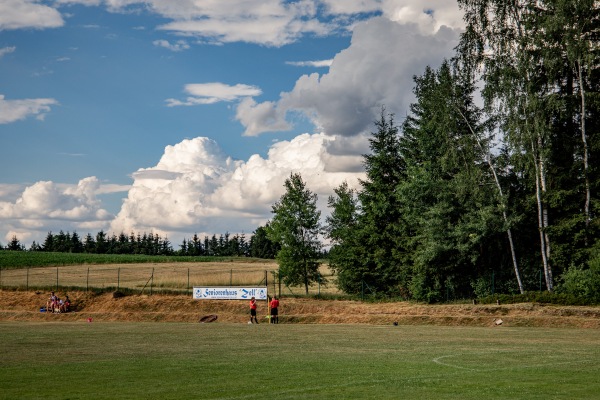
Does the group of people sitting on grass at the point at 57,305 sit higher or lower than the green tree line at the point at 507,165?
lower

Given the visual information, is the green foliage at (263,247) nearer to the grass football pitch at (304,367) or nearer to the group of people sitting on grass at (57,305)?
the group of people sitting on grass at (57,305)

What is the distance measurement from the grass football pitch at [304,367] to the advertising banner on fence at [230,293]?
24.2 m

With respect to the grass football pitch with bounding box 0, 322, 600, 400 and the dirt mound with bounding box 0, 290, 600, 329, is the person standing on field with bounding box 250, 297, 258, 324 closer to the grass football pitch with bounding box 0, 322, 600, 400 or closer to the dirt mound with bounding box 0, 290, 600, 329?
the dirt mound with bounding box 0, 290, 600, 329

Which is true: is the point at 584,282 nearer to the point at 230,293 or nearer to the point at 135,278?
the point at 230,293

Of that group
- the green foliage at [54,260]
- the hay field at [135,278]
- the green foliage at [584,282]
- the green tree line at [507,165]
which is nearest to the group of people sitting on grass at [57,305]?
the hay field at [135,278]

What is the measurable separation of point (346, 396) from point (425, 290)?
40.0 metres

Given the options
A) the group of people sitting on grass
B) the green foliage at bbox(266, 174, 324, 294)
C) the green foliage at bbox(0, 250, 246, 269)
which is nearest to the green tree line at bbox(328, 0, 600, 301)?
the green foliage at bbox(266, 174, 324, 294)

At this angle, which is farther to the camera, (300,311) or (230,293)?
(230,293)

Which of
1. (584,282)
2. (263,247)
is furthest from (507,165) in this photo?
(263,247)

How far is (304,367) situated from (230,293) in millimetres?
38182

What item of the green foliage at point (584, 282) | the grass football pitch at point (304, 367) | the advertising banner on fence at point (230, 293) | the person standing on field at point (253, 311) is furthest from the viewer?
the advertising banner on fence at point (230, 293)

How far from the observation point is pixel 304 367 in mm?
19938

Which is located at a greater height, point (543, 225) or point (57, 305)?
point (543, 225)

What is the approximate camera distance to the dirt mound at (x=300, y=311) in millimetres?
42344
